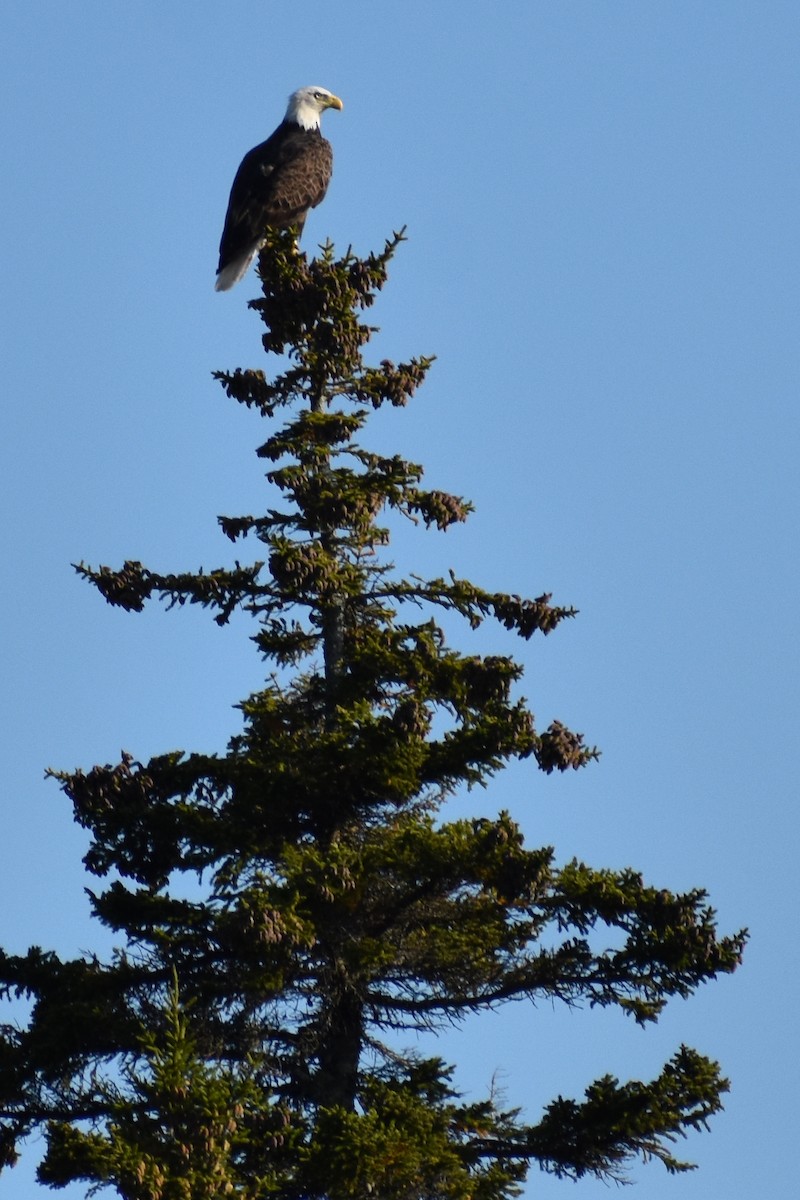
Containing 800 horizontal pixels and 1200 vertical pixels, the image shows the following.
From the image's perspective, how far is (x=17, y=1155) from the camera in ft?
39.3

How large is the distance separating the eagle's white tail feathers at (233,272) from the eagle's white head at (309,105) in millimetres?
2609

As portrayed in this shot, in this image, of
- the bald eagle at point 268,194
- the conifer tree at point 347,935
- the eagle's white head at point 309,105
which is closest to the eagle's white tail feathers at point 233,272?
the bald eagle at point 268,194

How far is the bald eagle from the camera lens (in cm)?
2009

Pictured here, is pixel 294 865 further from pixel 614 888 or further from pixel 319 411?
pixel 319 411

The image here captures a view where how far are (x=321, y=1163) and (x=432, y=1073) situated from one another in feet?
4.31

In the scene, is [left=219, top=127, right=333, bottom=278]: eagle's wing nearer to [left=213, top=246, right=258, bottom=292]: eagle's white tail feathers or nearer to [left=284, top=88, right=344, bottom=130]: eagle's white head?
[left=213, top=246, right=258, bottom=292]: eagle's white tail feathers

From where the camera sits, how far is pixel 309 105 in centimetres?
2306

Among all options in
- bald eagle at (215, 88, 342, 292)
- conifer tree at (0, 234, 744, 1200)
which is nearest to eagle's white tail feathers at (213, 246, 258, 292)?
bald eagle at (215, 88, 342, 292)

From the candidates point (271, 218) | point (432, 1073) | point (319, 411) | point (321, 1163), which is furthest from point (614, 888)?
point (271, 218)

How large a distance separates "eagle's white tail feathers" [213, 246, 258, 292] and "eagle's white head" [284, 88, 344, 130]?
261cm

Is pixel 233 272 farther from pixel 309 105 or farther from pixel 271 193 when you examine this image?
pixel 309 105

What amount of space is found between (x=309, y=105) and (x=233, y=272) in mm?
3737

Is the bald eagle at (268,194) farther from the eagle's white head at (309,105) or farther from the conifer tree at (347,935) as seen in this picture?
the conifer tree at (347,935)

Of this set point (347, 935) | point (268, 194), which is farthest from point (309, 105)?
point (347, 935)
